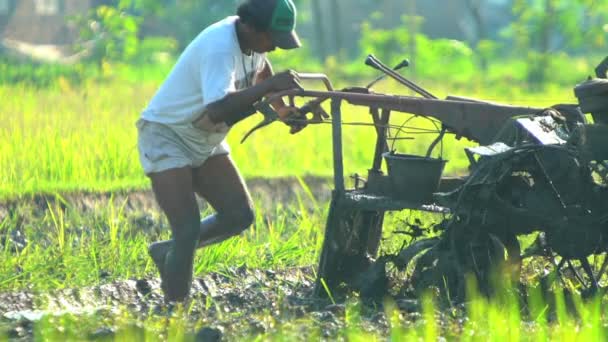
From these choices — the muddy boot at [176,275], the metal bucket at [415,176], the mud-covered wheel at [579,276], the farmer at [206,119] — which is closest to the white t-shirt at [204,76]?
the farmer at [206,119]

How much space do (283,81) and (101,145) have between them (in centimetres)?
469

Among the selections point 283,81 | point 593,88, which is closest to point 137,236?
point 283,81

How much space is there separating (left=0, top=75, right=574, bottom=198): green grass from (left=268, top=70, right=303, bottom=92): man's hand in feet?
10.6

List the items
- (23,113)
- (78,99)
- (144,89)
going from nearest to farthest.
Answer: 1. (23,113)
2. (78,99)
3. (144,89)

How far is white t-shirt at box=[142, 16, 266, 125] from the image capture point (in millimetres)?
5371

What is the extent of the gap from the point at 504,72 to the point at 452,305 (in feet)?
70.7

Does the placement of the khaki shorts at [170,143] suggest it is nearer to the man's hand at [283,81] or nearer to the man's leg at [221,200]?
Result: the man's leg at [221,200]

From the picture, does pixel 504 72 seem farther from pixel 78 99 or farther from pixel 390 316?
pixel 390 316

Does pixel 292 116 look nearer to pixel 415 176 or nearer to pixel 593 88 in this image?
pixel 415 176

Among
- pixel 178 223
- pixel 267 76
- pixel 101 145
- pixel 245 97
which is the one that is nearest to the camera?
pixel 245 97

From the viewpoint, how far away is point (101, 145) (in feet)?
32.6

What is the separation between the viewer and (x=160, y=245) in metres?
5.96

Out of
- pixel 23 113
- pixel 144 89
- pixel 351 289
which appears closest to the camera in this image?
pixel 351 289

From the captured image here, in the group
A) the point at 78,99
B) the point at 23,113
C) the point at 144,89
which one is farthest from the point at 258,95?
the point at 144,89
